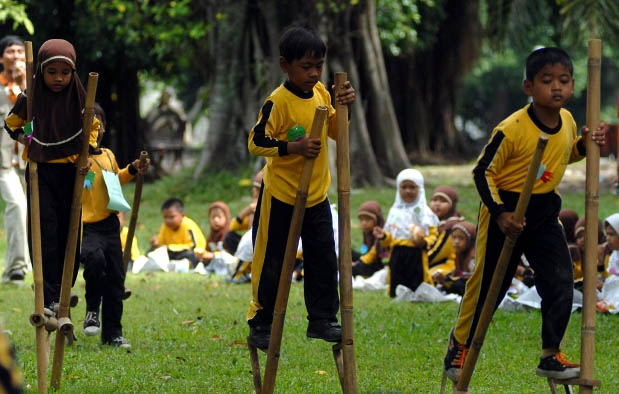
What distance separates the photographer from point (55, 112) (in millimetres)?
7051

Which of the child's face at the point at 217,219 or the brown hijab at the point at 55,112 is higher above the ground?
the brown hijab at the point at 55,112

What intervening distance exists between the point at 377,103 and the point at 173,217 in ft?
25.8

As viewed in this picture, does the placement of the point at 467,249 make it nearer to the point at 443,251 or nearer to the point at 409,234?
the point at 443,251

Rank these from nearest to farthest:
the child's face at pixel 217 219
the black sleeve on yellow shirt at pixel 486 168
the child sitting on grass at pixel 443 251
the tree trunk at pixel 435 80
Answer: the black sleeve on yellow shirt at pixel 486 168
the child sitting on grass at pixel 443 251
the child's face at pixel 217 219
the tree trunk at pixel 435 80

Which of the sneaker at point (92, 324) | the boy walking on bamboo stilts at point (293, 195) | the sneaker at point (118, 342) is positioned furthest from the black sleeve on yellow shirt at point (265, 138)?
the sneaker at point (118, 342)

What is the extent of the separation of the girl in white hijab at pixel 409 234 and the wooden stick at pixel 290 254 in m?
5.34

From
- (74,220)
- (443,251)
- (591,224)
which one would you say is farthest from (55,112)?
(443,251)

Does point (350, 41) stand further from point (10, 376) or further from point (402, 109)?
point (10, 376)

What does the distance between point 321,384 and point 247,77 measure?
14173 millimetres

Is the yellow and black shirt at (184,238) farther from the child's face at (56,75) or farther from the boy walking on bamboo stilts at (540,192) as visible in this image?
the boy walking on bamboo stilts at (540,192)

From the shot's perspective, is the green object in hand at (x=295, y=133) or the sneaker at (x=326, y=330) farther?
the sneaker at (x=326, y=330)

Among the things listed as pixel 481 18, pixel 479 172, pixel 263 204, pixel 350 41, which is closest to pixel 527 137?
pixel 479 172

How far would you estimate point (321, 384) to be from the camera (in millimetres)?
7266

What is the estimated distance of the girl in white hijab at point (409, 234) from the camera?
11.3 m
